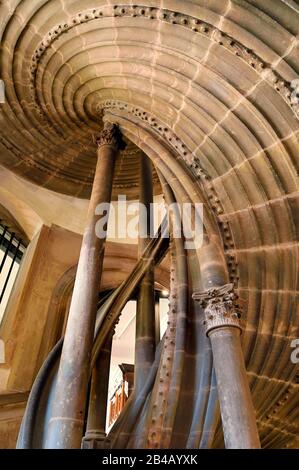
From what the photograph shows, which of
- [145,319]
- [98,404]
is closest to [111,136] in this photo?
[145,319]

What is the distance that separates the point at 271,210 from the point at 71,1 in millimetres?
3141

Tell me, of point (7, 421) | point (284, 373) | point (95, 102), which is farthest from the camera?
point (7, 421)

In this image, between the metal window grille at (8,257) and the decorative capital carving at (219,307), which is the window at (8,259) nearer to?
the metal window grille at (8,257)

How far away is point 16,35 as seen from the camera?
4.68 metres

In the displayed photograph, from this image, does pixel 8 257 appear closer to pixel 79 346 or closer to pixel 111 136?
pixel 111 136

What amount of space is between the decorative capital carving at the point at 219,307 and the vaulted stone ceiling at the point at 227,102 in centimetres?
57

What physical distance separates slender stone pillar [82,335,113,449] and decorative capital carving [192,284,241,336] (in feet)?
4.60

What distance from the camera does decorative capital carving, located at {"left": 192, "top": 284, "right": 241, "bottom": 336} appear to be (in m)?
2.90

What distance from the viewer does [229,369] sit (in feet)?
8.71

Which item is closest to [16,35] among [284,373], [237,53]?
[237,53]

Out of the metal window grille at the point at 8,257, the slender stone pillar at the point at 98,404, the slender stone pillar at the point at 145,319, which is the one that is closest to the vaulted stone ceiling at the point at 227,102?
the slender stone pillar at the point at 145,319
